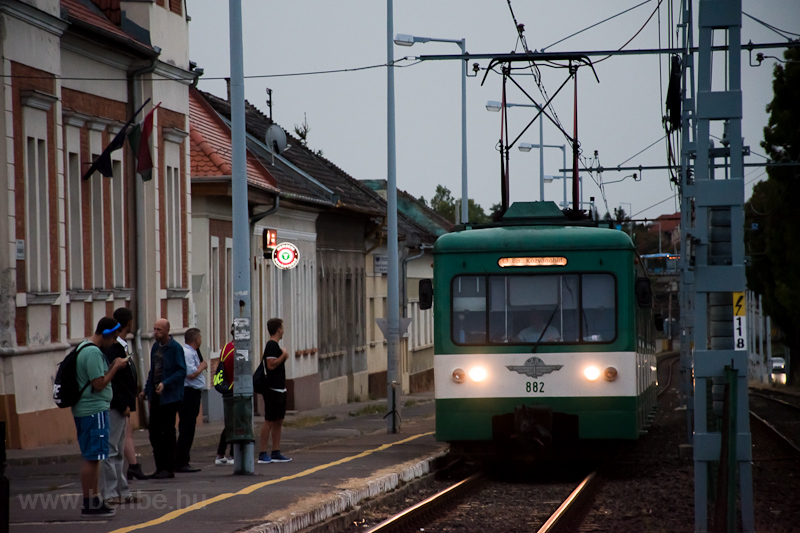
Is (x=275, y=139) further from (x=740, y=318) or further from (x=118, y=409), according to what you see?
(x=118, y=409)

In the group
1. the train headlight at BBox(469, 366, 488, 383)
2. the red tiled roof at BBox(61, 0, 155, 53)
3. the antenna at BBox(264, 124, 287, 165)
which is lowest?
the train headlight at BBox(469, 366, 488, 383)

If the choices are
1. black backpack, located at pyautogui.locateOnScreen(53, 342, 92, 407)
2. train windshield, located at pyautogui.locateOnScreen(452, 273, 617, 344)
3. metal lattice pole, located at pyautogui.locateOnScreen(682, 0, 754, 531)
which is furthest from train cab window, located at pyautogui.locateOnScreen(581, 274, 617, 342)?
black backpack, located at pyautogui.locateOnScreen(53, 342, 92, 407)

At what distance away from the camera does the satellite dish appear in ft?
111

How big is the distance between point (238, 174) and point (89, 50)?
750 centimetres

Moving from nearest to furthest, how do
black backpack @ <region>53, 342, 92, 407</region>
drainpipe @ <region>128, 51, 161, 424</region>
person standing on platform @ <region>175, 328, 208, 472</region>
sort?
black backpack @ <region>53, 342, 92, 407</region>, person standing on platform @ <region>175, 328, 208, 472</region>, drainpipe @ <region>128, 51, 161, 424</region>

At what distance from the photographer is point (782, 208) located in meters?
51.5

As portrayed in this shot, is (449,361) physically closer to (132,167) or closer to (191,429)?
(191,429)

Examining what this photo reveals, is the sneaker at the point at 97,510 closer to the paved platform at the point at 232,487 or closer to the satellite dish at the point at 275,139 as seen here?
the paved platform at the point at 232,487

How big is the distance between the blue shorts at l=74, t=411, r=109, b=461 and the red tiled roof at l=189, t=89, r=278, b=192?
53.4 ft

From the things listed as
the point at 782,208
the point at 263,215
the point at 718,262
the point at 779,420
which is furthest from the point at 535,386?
the point at 782,208

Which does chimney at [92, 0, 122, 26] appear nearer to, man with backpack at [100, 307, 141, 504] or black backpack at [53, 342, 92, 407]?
man with backpack at [100, 307, 141, 504]

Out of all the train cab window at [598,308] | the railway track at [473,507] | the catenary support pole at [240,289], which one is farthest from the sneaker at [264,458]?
the train cab window at [598,308]

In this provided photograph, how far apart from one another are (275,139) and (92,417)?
23480mm

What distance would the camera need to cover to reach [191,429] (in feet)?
50.3
